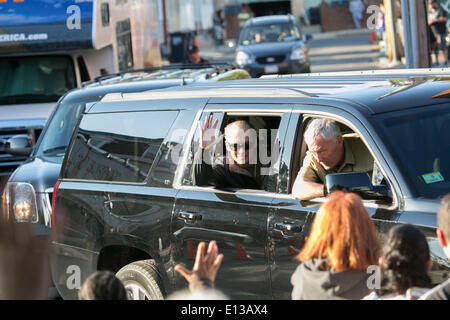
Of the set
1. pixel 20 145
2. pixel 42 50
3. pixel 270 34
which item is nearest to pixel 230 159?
pixel 20 145

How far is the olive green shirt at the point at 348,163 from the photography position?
508 cm

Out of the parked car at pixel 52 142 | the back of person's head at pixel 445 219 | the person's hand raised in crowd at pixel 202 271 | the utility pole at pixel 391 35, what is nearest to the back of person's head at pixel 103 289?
the person's hand raised in crowd at pixel 202 271

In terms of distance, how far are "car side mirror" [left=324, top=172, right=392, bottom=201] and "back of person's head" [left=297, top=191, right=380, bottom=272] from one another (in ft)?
2.23

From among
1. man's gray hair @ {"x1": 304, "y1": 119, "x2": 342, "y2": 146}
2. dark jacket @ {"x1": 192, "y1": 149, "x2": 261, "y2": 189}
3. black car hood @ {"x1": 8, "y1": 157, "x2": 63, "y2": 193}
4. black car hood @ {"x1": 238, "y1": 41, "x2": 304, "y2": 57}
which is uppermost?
black car hood @ {"x1": 238, "y1": 41, "x2": 304, "y2": 57}

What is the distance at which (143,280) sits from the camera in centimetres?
578

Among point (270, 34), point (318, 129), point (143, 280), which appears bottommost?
point (143, 280)

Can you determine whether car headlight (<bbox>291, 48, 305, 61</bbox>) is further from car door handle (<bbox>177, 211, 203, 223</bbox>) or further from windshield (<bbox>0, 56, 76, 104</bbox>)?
car door handle (<bbox>177, 211, 203, 223</bbox>)

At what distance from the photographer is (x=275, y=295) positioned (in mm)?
4887

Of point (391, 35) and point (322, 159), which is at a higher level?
point (391, 35)

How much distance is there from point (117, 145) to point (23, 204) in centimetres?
268

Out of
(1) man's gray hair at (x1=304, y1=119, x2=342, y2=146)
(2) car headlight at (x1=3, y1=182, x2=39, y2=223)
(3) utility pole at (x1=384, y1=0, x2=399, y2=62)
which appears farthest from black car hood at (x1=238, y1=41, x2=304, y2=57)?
(1) man's gray hair at (x1=304, y1=119, x2=342, y2=146)

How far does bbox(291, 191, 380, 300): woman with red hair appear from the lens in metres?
3.67

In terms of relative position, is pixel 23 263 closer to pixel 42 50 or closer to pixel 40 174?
pixel 40 174
